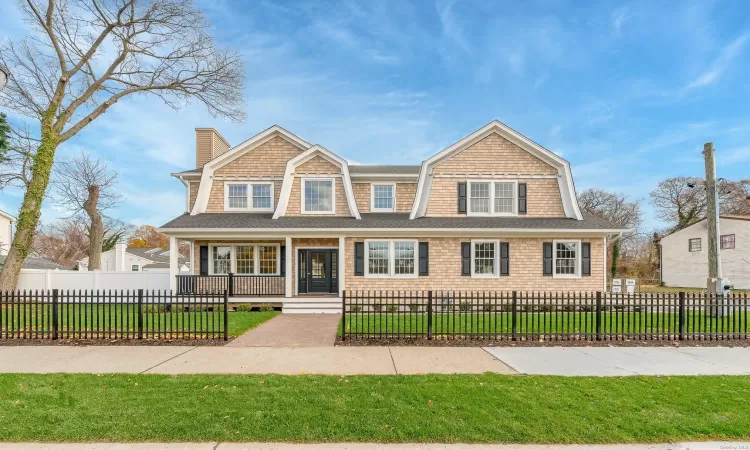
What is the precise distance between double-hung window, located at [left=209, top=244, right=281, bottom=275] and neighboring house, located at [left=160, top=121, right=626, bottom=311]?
1.8 inches

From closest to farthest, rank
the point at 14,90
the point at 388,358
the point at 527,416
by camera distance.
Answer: the point at 527,416, the point at 388,358, the point at 14,90

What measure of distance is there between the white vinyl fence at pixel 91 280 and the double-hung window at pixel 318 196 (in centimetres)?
890

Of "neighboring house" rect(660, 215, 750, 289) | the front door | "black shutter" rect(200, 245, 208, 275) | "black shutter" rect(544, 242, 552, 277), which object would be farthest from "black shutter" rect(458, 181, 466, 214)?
"neighboring house" rect(660, 215, 750, 289)

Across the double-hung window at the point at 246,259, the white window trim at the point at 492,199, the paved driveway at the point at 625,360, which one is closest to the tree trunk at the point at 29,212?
the double-hung window at the point at 246,259

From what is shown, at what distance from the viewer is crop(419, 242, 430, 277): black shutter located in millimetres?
15703

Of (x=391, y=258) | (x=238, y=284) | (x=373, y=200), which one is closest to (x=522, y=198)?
(x=391, y=258)

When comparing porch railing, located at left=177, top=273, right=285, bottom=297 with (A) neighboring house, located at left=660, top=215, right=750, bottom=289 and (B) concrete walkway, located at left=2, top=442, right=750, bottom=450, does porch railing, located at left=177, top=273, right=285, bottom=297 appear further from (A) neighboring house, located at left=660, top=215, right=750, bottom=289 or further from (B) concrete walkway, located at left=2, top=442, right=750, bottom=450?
(A) neighboring house, located at left=660, top=215, right=750, bottom=289

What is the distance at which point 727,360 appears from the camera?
757 centimetres

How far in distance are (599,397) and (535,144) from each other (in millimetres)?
13405

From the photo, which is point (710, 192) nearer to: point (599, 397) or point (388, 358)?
point (599, 397)

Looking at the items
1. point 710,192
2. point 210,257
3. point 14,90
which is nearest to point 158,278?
point 210,257

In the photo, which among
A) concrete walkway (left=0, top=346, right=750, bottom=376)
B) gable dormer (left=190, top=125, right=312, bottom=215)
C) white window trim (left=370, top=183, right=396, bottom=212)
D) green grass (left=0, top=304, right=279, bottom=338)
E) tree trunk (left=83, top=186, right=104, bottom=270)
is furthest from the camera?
tree trunk (left=83, top=186, right=104, bottom=270)

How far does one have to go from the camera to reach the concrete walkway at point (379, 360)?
22.1ft

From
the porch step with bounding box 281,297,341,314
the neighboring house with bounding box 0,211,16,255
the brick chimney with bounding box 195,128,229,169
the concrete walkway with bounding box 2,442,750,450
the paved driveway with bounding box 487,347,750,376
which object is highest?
the brick chimney with bounding box 195,128,229,169
